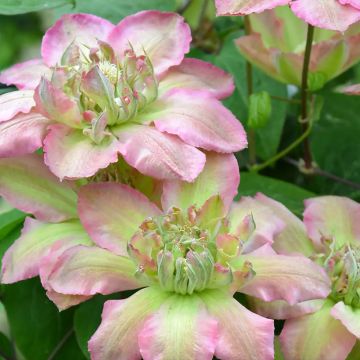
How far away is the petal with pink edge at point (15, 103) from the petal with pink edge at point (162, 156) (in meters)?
0.07

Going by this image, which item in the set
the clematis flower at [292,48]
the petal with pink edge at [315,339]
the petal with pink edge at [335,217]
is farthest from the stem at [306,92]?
the petal with pink edge at [315,339]

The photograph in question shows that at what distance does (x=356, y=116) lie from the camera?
0.78 meters

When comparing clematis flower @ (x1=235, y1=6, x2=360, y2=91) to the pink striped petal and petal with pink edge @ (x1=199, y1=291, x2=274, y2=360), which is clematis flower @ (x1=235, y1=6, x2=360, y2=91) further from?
petal with pink edge @ (x1=199, y1=291, x2=274, y2=360)

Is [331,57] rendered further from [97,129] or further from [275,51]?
[97,129]

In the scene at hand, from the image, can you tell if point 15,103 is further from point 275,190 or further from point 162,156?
point 275,190

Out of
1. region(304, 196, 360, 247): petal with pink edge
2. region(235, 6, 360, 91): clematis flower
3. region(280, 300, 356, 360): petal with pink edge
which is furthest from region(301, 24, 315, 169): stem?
region(280, 300, 356, 360): petal with pink edge

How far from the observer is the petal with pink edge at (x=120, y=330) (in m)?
0.45

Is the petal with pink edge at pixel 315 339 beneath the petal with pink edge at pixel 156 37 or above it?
beneath

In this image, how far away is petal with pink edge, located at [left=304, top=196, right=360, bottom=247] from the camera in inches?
22.4

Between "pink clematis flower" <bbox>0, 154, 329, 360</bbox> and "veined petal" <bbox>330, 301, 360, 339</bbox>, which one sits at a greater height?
"pink clematis flower" <bbox>0, 154, 329, 360</bbox>

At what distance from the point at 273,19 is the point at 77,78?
22cm

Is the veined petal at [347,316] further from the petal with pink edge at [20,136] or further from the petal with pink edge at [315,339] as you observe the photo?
the petal with pink edge at [20,136]

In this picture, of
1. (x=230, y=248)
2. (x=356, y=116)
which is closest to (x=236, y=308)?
(x=230, y=248)

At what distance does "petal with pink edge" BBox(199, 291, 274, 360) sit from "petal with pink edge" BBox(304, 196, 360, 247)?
5.1 inches
